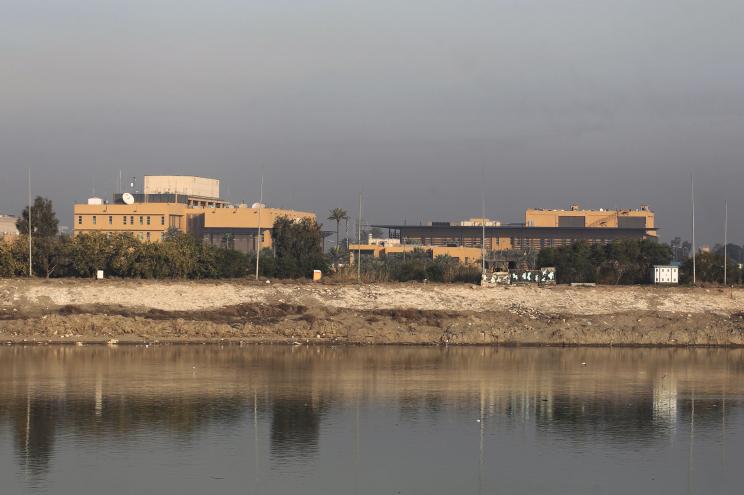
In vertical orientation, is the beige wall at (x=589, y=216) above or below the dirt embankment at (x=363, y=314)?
above

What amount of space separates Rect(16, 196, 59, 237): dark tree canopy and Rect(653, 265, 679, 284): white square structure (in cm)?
5476

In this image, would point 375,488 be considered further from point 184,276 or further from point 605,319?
point 184,276

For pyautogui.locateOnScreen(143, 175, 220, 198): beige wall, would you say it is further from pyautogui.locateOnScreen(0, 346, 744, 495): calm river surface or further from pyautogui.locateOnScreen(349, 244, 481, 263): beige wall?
pyautogui.locateOnScreen(0, 346, 744, 495): calm river surface

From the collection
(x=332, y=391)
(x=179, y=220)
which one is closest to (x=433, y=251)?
(x=179, y=220)

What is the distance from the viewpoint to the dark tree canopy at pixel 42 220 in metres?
106

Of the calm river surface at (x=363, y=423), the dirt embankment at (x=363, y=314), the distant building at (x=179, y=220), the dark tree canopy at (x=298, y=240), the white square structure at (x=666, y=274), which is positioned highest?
the distant building at (x=179, y=220)

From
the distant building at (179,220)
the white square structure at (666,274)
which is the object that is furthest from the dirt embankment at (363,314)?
the distant building at (179,220)

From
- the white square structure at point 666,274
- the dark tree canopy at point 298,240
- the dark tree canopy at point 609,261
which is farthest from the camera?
the dark tree canopy at point 298,240

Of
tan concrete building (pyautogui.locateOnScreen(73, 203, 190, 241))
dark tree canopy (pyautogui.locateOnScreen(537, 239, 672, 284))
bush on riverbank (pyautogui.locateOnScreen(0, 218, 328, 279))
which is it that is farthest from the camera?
tan concrete building (pyautogui.locateOnScreen(73, 203, 190, 241))

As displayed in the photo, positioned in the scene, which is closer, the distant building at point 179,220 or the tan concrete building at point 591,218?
the distant building at point 179,220

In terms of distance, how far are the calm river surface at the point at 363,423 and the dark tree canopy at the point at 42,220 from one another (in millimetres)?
40928

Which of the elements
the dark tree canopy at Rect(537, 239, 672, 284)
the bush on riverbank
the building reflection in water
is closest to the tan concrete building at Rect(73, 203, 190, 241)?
the bush on riverbank

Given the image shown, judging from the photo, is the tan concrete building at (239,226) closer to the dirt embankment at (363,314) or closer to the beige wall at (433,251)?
the beige wall at (433,251)

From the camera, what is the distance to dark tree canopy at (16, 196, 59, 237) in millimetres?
105875
